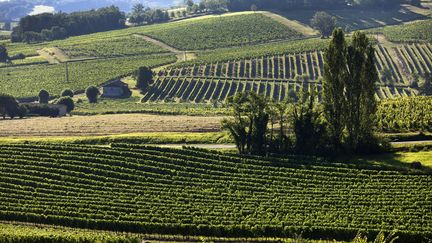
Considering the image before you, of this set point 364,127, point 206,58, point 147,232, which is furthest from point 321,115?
point 206,58

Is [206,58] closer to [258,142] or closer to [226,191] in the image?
[258,142]

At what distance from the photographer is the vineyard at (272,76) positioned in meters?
147

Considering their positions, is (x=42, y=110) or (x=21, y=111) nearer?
(x=21, y=111)

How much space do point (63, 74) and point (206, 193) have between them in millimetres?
104290

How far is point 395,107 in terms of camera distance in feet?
324

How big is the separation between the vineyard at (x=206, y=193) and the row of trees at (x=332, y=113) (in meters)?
3.83

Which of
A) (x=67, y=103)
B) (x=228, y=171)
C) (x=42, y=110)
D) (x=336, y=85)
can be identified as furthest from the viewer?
(x=67, y=103)

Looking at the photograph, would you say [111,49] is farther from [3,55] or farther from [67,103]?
[67,103]

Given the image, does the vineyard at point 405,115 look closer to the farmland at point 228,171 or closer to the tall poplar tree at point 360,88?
the farmland at point 228,171

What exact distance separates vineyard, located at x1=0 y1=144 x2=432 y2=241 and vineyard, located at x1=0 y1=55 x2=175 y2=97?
7024cm

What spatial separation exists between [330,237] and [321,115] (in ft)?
100

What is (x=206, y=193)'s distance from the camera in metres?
72.1

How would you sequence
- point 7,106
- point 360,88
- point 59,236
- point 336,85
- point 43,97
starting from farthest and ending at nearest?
point 43,97, point 7,106, point 336,85, point 360,88, point 59,236

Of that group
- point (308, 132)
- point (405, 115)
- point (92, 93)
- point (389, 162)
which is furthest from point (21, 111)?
point (389, 162)
